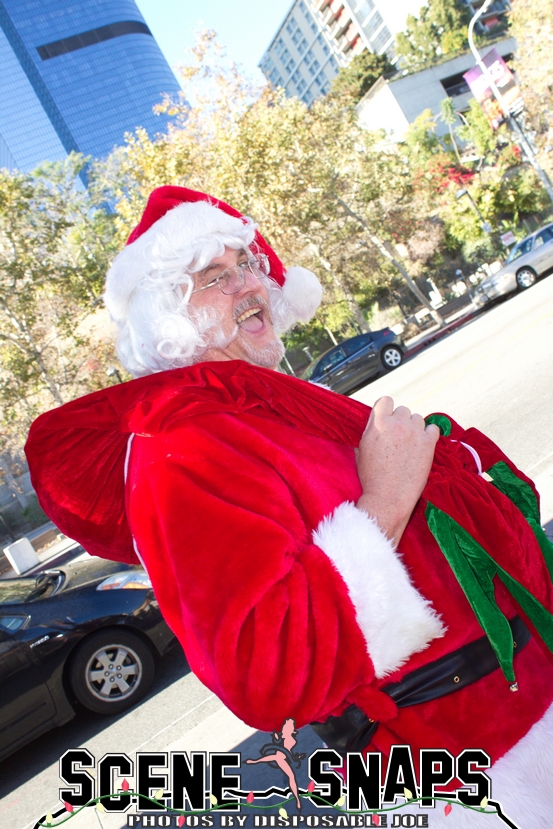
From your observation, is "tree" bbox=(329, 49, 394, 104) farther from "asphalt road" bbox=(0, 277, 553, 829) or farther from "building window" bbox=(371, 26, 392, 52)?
"asphalt road" bbox=(0, 277, 553, 829)

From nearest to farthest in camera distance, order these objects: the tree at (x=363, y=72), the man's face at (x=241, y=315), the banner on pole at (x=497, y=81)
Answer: the man's face at (x=241, y=315) < the banner on pole at (x=497, y=81) < the tree at (x=363, y=72)

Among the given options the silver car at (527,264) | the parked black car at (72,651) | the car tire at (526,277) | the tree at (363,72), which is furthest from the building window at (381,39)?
the parked black car at (72,651)

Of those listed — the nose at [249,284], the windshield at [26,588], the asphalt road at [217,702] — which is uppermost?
the nose at [249,284]

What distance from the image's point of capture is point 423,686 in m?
1.31

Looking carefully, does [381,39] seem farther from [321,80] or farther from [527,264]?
[527,264]

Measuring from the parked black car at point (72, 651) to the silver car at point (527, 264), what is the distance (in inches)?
699

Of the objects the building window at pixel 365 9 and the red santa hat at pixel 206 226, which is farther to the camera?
the building window at pixel 365 9

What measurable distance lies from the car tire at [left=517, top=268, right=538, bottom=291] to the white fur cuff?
20.2m

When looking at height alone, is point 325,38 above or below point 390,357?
above

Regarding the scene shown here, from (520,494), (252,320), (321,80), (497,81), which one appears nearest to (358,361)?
(252,320)

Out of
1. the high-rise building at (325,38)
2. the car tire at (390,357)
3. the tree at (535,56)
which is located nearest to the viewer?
the car tire at (390,357)

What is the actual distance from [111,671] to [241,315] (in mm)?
3769

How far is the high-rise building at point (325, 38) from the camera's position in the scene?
199 feet

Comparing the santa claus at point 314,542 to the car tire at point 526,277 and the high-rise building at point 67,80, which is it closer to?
the car tire at point 526,277
